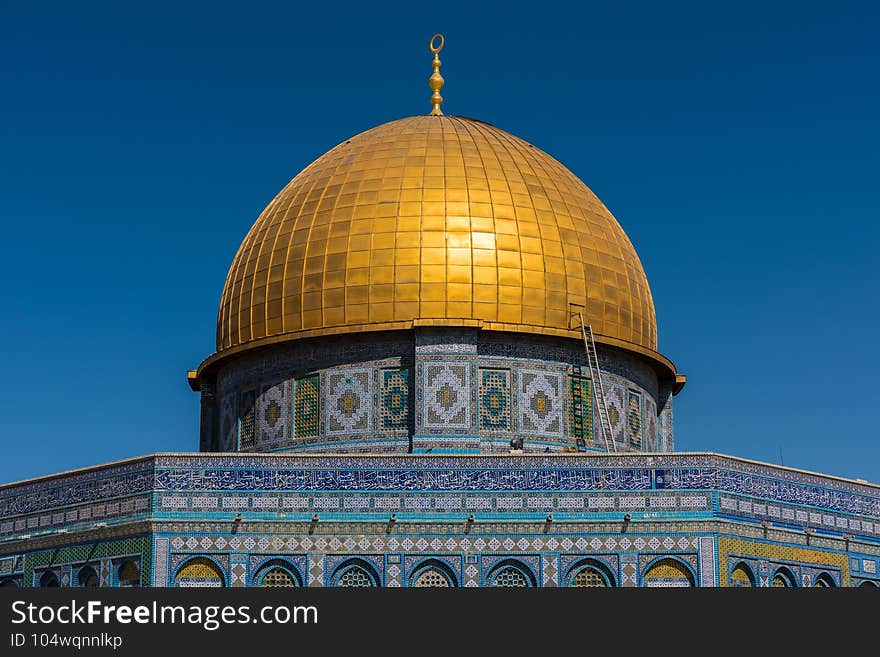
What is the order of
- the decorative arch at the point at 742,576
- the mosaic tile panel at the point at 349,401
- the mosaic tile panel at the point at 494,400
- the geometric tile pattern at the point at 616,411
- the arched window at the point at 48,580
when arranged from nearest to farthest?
the decorative arch at the point at 742,576, the arched window at the point at 48,580, the mosaic tile panel at the point at 494,400, the mosaic tile panel at the point at 349,401, the geometric tile pattern at the point at 616,411

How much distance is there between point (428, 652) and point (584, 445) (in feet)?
39.4

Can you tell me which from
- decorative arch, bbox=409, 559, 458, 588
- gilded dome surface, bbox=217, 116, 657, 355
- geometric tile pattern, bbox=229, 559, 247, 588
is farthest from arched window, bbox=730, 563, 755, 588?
geometric tile pattern, bbox=229, 559, 247, 588

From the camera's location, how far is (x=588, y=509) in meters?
27.3

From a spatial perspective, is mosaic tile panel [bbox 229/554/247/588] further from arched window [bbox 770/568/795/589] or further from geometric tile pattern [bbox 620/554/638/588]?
arched window [bbox 770/568/795/589]

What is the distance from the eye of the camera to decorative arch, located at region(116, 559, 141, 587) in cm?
2703

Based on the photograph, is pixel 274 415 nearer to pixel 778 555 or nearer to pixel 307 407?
pixel 307 407

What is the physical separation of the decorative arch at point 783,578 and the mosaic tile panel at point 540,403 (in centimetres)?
480

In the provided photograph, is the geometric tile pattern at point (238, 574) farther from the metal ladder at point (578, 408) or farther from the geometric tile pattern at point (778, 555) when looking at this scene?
the geometric tile pattern at point (778, 555)

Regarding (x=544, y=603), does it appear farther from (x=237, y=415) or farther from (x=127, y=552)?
(x=237, y=415)

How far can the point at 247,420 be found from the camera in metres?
32.3

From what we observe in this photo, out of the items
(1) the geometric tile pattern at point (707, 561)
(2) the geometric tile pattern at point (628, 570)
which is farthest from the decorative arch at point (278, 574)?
(1) the geometric tile pattern at point (707, 561)

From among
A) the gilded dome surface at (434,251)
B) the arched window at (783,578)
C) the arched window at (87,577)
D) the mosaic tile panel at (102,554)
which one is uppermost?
the gilded dome surface at (434,251)

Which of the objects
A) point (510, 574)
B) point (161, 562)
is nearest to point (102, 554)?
point (161, 562)

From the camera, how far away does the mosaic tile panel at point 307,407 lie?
31078 mm
